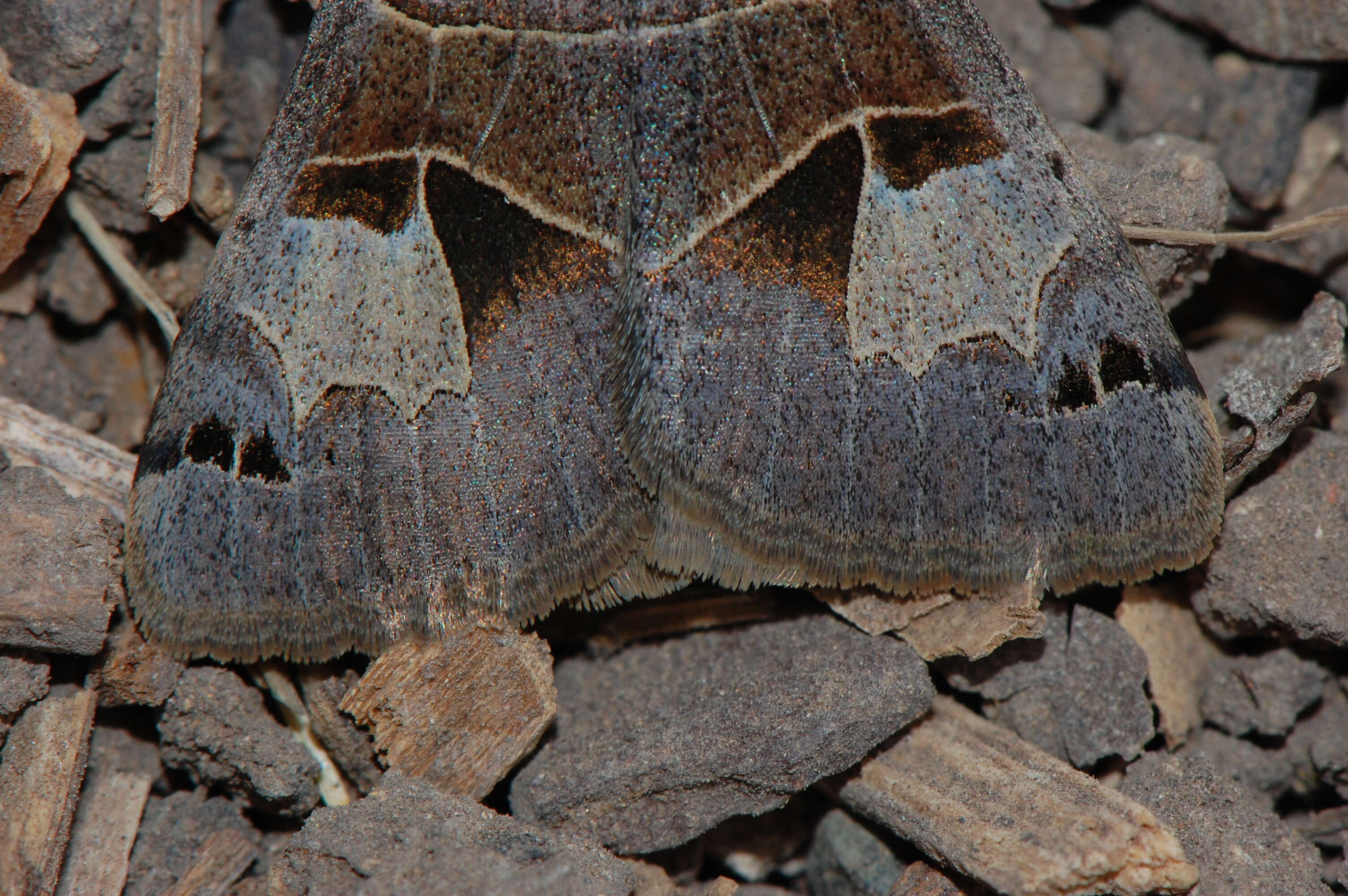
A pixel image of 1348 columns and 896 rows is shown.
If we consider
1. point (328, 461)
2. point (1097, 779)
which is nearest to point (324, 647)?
point (328, 461)

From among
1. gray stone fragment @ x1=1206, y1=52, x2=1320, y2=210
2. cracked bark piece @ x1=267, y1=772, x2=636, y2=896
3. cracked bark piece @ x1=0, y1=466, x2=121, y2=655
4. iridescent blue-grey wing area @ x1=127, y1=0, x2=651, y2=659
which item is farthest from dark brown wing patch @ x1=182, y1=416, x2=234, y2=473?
gray stone fragment @ x1=1206, y1=52, x2=1320, y2=210

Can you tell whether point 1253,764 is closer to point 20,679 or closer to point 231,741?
point 231,741

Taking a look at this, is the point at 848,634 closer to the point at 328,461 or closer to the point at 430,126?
the point at 328,461

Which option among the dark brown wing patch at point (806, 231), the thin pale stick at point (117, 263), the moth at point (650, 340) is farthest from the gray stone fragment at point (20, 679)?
the dark brown wing patch at point (806, 231)

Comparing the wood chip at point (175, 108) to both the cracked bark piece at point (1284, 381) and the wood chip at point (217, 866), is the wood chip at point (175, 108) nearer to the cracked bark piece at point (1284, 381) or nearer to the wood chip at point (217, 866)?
the wood chip at point (217, 866)

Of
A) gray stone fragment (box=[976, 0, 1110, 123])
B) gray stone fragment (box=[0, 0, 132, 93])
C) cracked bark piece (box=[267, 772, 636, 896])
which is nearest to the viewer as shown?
cracked bark piece (box=[267, 772, 636, 896])

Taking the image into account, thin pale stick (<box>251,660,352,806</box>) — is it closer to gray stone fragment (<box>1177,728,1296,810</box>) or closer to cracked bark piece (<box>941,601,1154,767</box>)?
cracked bark piece (<box>941,601,1154,767</box>)
